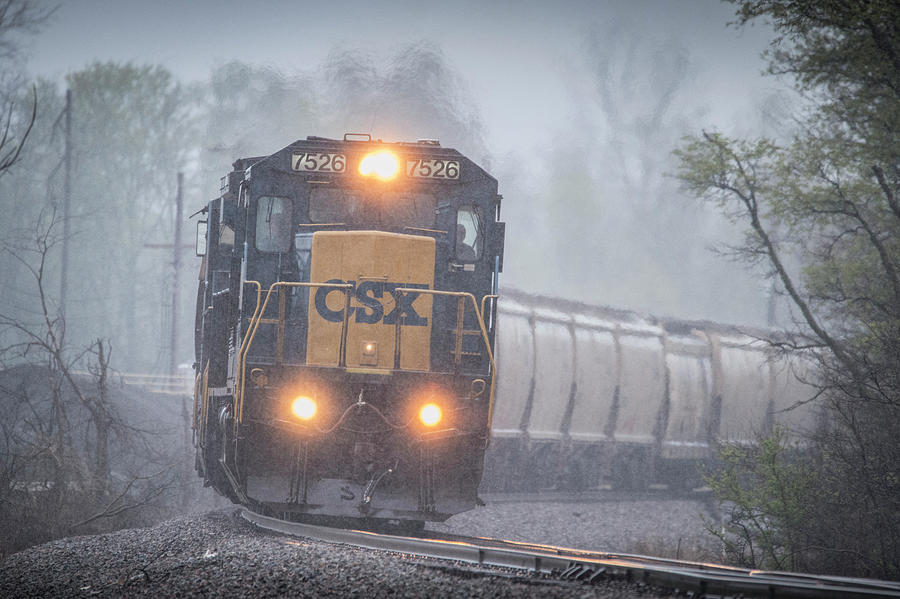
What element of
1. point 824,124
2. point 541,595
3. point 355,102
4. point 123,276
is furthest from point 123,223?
point 541,595

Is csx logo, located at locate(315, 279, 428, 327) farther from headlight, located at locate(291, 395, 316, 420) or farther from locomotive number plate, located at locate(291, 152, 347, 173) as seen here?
locomotive number plate, located at locate(291, 152, 347, 173)

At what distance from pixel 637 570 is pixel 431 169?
15.6 feet

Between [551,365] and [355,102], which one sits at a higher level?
[355,102]

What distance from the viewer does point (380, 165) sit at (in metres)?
8.30

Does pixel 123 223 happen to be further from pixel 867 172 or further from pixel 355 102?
pixel 867 172

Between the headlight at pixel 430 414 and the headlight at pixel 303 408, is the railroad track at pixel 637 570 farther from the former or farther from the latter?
the headlight at pixel 430 414

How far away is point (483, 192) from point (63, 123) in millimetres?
34153

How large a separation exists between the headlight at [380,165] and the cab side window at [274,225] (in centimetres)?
81

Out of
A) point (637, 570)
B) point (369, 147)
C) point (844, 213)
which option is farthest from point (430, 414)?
point (844, 213)

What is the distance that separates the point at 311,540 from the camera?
7066 millimetres

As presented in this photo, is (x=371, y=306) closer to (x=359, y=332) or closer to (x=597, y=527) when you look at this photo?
(x=359, y=332)

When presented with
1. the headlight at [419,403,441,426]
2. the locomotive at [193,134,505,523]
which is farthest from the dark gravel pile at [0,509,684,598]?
the headlight at [419,403,441,426]

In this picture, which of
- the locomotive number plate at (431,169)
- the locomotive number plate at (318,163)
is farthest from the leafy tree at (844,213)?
the locomotive number plate at (318,163)

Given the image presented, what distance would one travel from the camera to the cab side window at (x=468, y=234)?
8.58 m
